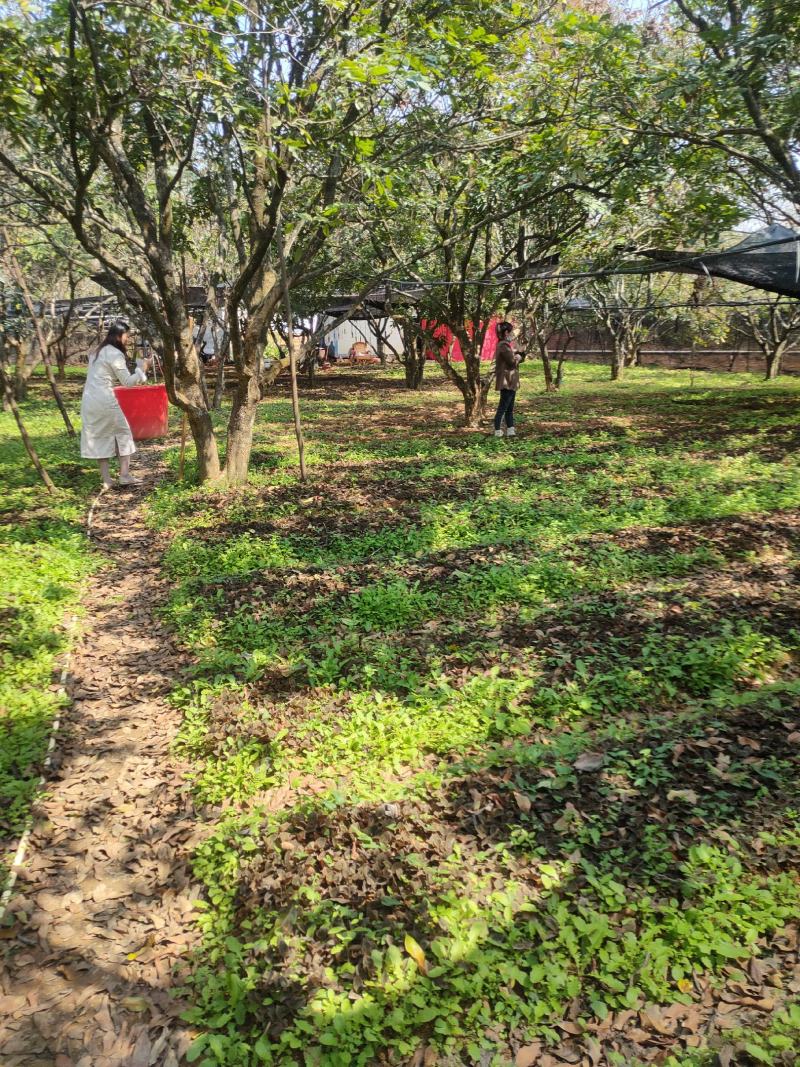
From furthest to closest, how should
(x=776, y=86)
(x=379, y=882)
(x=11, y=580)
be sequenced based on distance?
(x=776, y=86) < (x=11, y=580) < (x=379, y=882)

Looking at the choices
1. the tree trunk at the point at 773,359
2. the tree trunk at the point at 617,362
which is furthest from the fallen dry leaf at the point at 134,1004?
the tree trunk at the point at 773,359

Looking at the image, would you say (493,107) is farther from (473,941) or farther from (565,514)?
(473,941)

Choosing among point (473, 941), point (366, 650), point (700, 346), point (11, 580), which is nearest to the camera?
point (473, 941)

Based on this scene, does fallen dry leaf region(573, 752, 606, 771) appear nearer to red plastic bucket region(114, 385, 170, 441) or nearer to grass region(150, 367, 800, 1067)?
grass region(150, 367, 800, 1067)

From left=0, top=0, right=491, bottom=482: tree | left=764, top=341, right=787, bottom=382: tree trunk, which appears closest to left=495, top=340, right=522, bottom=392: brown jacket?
left=0, top=0, right=491, bottom=482: tree

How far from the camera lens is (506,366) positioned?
9734mm

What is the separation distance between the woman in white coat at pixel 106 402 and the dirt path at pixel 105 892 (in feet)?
12.7

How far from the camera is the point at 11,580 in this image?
4.99 m

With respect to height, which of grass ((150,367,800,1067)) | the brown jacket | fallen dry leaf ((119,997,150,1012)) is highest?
the brown jacket

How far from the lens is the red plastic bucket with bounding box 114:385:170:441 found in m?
11.1

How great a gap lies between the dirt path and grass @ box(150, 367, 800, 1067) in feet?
0.47

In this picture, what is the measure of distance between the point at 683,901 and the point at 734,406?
41.3 ft

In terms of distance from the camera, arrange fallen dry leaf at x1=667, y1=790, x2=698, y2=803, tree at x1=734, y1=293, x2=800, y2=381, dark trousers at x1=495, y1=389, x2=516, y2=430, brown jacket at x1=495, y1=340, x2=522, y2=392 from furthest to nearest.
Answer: tree at x1=734, y1=293, x2=800, y2=381 → dark trousers at x1=495, y1=389, x2=516, y2=430 → brown jacket at x1=495, y1=340, x2=522, y2=392 → fallen dry leaf at x1=667, y1=790, x2=698, y2=803

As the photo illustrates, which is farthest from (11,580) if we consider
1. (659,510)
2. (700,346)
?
(700,346)
